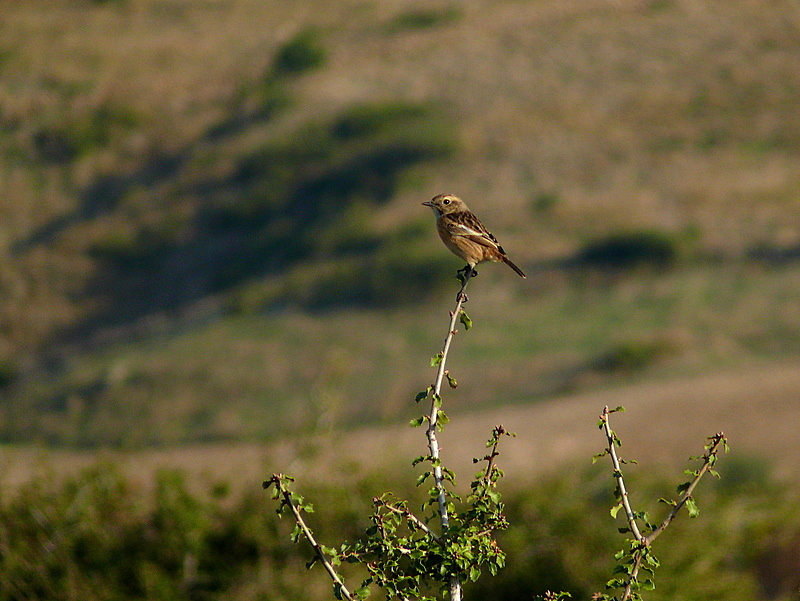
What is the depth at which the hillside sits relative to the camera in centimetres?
2908

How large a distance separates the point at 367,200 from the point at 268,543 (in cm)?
2816

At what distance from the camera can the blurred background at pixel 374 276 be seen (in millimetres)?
10977

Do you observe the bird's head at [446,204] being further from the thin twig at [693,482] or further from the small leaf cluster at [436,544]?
the thin twig at [693,482]

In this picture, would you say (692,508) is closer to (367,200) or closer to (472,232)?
(472,232)

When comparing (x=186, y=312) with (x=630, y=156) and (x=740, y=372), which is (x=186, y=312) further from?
(x=740, y=372)

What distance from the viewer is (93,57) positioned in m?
52.0

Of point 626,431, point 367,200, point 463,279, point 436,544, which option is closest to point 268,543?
→ point 463,279

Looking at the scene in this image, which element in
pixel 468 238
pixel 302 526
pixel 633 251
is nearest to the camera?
pixel 302 526

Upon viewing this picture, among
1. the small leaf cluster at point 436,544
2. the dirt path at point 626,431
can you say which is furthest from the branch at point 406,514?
the dirt path at point 626,431

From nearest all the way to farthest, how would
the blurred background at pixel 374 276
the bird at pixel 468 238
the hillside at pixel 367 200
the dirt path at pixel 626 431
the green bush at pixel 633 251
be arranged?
the bird at pixel 468 238
the blurred background at pixel 374 276
the dirt path at pixel 626 431
the hillside at pixel 367 200
the green bush at pixel 633 251

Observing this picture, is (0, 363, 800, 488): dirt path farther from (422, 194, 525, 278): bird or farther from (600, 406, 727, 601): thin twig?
(600, 406, 727, 601): thin twig

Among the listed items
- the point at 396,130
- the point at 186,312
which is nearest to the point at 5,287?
the point at 186,312

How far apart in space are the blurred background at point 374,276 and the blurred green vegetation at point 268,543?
0.03m

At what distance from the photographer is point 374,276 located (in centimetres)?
3431
